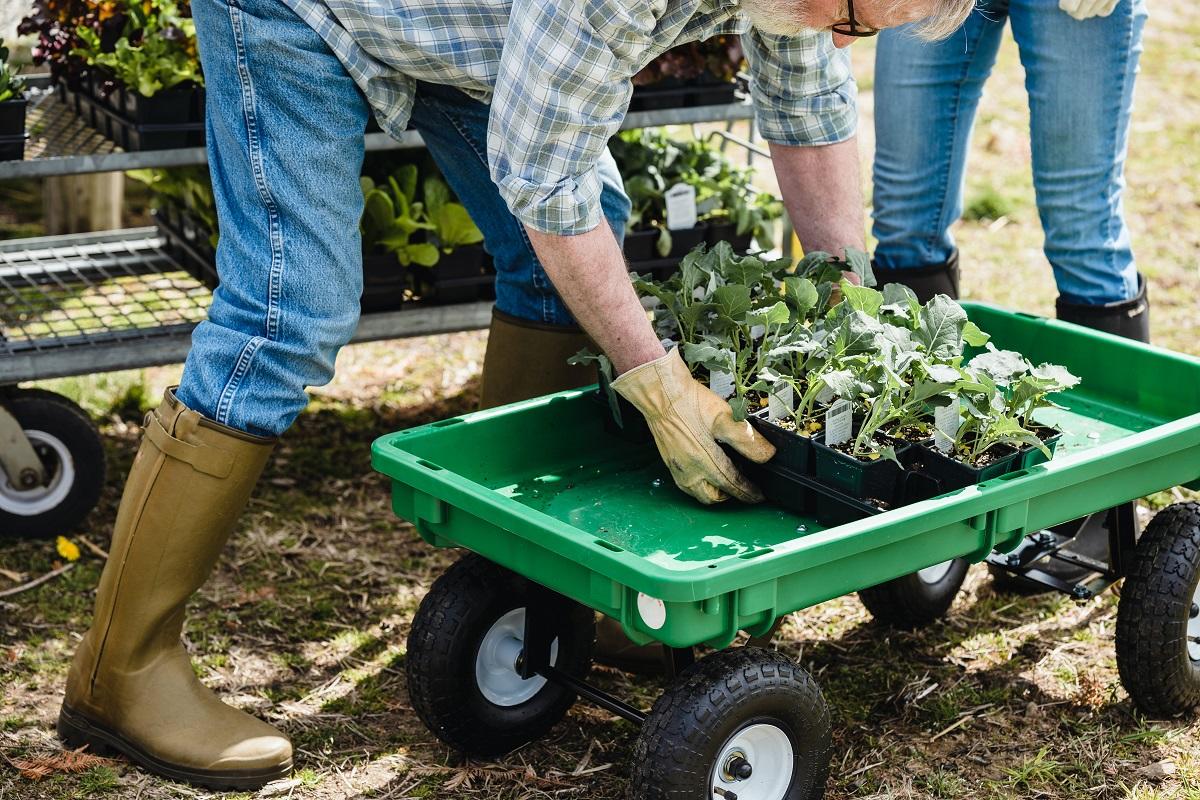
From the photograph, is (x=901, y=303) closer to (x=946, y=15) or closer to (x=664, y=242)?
(x=946, y=15)

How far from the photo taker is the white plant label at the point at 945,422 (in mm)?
2006

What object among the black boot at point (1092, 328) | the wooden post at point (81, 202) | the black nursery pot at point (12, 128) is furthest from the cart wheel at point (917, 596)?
the wooden post at point (81, 202)

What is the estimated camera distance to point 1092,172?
2514 millimetres

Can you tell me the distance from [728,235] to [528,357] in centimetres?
101

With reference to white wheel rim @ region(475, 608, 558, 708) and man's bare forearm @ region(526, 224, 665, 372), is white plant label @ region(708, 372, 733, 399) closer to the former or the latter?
man's bare forearm @ region(526, 224, 665, 372)

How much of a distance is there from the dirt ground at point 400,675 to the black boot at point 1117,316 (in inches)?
19.5

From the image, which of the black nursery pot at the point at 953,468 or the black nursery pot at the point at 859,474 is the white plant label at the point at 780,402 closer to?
the black nursery pot at the point at 859,474

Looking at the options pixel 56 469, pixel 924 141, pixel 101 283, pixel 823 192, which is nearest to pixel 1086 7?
pixel 924 141

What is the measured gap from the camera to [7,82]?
8.75ft

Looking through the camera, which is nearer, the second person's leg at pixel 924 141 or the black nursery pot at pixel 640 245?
the second person's leg at pixel 924 141

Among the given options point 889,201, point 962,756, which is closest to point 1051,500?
point 962,756

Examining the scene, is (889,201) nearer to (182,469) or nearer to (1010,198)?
(182,469)

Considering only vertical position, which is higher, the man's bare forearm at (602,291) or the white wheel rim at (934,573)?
the man's bare forearm at (602,291)

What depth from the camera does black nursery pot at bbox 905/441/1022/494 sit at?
75.7 inches
